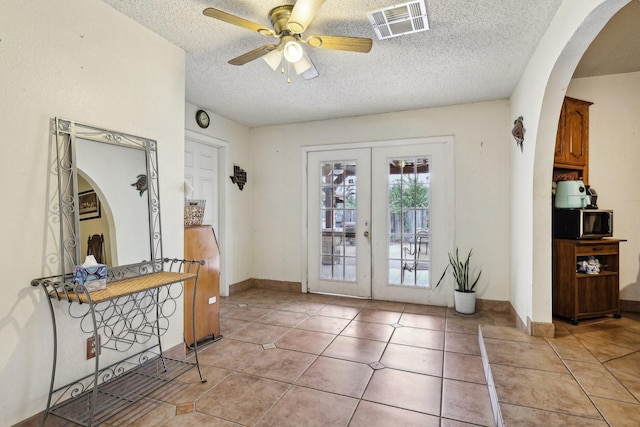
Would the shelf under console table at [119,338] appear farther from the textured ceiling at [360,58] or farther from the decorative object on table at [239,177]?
the decorative object on table at [239,177]

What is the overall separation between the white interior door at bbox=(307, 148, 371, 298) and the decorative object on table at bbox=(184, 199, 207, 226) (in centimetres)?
192

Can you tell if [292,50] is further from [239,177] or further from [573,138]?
[573,138]

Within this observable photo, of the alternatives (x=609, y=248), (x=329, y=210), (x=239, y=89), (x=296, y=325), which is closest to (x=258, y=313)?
(x=296, y=325)

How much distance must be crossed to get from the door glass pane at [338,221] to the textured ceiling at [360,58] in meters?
0.81

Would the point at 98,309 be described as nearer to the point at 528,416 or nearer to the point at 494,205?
the point at 528,416

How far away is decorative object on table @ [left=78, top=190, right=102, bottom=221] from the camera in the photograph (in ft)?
6.10

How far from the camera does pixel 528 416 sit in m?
1.68

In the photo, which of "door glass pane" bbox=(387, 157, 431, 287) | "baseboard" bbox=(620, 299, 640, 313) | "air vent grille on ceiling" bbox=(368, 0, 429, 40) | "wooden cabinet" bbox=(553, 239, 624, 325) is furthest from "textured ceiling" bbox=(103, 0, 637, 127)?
"baseboard" bbox=(620, 299, 640, 313)

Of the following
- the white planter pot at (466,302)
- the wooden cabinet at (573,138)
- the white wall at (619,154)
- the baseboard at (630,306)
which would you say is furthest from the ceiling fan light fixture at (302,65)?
the baseboard at (630,306)

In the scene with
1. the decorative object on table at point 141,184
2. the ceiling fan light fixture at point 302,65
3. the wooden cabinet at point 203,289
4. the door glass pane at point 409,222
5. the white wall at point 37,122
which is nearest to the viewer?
the white wall at point 37,122

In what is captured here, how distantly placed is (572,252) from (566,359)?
1159 mm

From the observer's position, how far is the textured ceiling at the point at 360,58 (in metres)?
2.08

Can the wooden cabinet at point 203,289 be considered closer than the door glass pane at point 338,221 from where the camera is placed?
Yes

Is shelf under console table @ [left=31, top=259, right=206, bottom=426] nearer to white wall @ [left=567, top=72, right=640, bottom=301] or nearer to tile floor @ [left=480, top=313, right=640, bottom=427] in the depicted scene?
tile floor @ [left=480, top=313, right=640, bottom=427]
